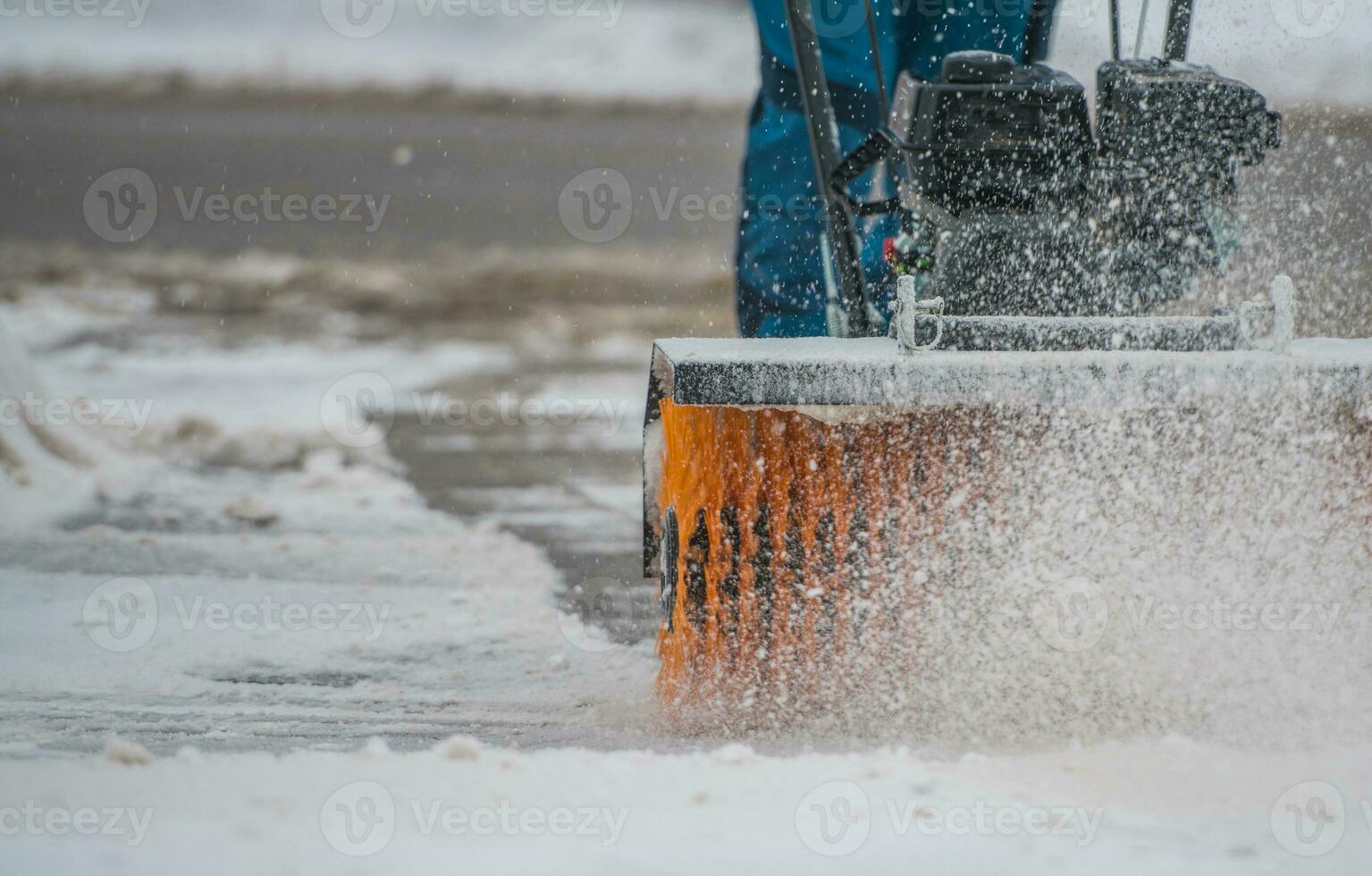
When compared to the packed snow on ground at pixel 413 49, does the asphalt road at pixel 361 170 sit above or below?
below

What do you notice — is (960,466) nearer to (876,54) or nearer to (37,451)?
(876,54)

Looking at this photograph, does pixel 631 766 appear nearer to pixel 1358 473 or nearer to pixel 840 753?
pixel 840 753

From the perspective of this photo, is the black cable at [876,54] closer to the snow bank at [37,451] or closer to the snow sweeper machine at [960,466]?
the snow sweeper machine at [960,466]

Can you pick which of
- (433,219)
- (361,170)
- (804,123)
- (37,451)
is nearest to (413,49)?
(361,170)

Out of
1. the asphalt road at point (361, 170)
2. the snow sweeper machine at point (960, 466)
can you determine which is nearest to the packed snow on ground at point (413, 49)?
the asphalt road at point (361, 170)

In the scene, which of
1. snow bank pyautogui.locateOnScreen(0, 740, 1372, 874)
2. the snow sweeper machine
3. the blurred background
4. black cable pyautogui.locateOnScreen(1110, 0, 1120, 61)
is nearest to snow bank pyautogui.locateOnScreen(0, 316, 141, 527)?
the blurred background

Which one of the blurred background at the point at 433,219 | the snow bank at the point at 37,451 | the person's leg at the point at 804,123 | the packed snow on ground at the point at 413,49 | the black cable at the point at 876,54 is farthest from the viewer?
the packed snow on ground at the point at 413,49

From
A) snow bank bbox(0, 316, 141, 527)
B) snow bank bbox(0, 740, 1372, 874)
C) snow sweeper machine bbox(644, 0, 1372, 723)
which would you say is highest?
snow sweeper machine bbox(644, 0, 1372, 723)

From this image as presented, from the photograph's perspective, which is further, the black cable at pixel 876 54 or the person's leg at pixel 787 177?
the person's leg at pixel 787 177

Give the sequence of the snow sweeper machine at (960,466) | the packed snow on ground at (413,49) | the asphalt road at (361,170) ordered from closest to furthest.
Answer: the snow sweeper machine at (960,466) < the asphalt road at (361,170) < the packed snow on ground at (413,49)

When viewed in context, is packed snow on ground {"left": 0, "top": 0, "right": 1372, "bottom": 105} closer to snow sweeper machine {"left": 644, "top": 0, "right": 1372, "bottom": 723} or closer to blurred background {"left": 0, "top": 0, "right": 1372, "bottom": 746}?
blurred background {"left": 0, "top": 0, "right": 1372, "bottom": 746}

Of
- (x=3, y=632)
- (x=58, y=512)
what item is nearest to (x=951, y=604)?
(x=3, y=632)

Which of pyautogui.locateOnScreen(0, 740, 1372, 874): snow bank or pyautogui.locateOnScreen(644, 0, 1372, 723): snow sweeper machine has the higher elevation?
pyautogui.locateOnScreen(644, 0, 1372, 723): snow sweeper machine

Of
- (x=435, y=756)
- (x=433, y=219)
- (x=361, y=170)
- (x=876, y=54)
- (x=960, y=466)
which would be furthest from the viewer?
(x=361, y=170)
